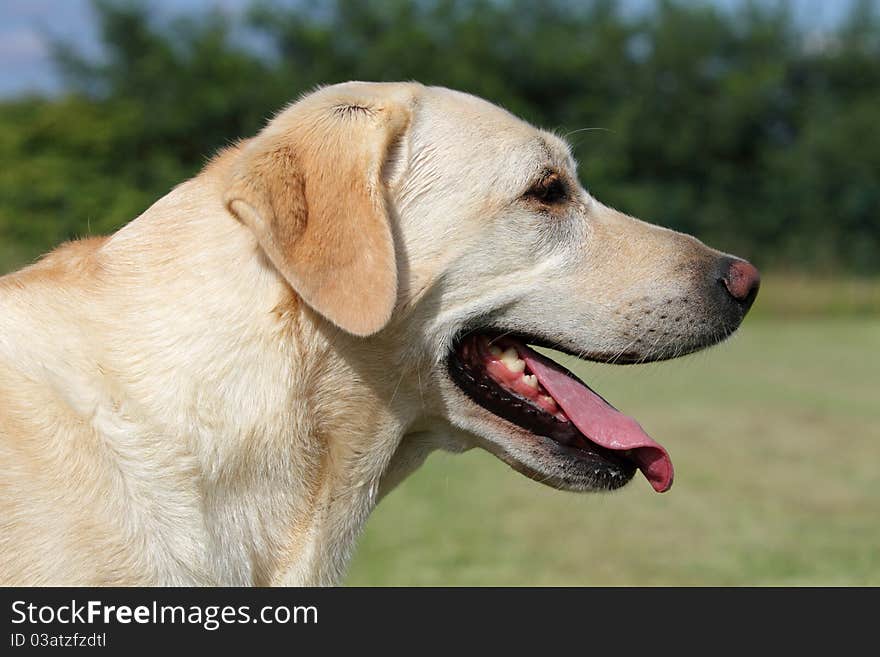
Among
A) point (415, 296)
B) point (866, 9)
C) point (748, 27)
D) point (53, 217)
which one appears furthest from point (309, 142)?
point (866, 9)

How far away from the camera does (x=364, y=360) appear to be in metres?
2.97

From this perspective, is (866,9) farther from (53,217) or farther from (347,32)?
(53,217)

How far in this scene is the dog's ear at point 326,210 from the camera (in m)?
2.72

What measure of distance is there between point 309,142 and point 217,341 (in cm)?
59

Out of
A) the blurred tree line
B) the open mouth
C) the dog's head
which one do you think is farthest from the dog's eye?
the blurred tree line

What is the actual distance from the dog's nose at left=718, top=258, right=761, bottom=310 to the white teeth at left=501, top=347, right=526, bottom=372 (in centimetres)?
68

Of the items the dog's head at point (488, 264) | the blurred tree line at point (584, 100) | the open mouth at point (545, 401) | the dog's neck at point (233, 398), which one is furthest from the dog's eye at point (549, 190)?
the blurred tree line at point (584, 100)

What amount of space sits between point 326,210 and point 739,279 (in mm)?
1381

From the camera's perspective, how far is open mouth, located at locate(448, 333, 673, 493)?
3197mm

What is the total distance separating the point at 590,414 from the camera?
10.8ft

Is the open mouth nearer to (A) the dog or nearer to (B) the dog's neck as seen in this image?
(A) the dog

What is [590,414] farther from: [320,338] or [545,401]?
[320,338]

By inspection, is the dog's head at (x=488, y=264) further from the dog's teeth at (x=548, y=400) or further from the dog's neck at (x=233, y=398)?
the dog's neck at (x=233, y=398)

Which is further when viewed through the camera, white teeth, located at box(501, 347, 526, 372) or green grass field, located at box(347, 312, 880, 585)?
green grass field, located at box(347, 312, 880, 585)
